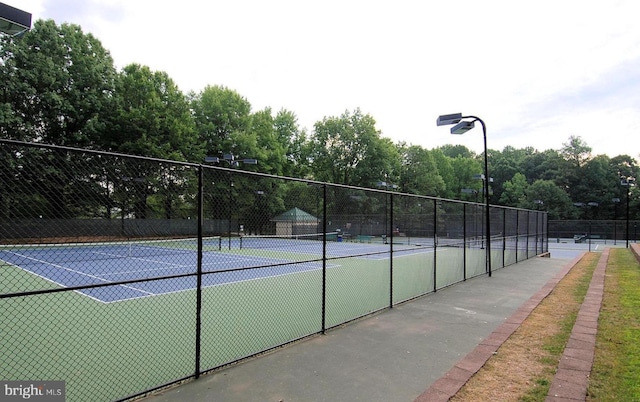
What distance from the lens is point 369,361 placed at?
4.72 m

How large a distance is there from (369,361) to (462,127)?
8.90 metres

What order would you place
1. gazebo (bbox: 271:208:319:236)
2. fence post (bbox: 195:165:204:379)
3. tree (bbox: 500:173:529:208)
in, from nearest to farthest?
fence post (bbox: 195:165:204:379) < gazebo (bbox: 271:208:319:236) < tree (bbox: 500:173:529:208)

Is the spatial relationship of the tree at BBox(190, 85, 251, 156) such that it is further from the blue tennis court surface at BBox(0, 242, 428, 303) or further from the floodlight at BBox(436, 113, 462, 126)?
the floodlight at BBox(436, 113, 462, 126)

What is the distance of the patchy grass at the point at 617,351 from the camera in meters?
3.74

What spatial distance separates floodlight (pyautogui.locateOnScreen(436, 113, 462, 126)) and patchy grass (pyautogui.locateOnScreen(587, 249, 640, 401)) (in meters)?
5.86

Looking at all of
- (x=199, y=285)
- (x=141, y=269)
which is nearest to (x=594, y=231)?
(x=141, y=269)

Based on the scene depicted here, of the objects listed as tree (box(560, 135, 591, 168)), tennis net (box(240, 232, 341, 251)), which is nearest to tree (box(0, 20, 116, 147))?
tennis net (box(240, 232, 341, 251))

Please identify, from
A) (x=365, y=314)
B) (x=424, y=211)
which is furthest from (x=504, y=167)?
(x=365, y=314)

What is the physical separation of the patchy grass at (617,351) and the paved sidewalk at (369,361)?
135 cm

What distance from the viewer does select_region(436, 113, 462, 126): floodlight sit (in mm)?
10990

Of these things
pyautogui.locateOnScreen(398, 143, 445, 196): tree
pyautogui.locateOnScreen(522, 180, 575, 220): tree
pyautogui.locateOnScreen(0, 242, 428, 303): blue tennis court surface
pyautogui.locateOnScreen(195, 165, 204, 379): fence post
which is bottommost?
pyautogui.locateOnScreen(0, 242, 428, 303): blue tennis court surface

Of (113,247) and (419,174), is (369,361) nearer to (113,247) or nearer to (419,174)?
(113,247)

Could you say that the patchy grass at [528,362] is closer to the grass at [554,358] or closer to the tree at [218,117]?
the grass at [554,358]

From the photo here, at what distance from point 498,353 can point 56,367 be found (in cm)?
588
